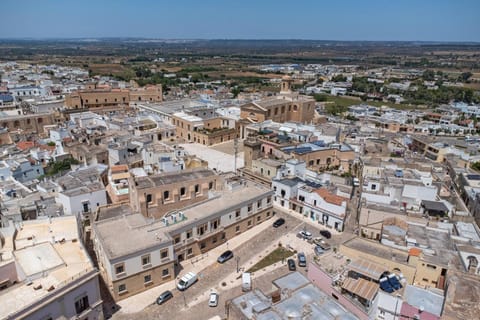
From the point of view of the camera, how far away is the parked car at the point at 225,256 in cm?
3203

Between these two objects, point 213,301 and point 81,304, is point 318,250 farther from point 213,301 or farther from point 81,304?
point 81,304

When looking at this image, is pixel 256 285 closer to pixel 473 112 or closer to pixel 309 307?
pixel 309 307

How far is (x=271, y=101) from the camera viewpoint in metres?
83.5

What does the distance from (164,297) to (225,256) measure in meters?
7.41

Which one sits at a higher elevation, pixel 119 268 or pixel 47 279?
pixel 47 279

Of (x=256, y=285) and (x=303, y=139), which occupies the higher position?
(x=303, y=139)

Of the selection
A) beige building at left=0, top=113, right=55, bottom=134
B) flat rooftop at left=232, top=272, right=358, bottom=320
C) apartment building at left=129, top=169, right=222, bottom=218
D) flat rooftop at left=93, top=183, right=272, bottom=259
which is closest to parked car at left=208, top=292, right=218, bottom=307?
flat rooftop at left=93, top=183, right=272, bottom=259

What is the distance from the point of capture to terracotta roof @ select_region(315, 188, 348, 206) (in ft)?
124

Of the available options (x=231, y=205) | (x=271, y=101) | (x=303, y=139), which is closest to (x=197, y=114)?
(x=271, y=101)

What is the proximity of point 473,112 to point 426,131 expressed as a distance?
103 ft

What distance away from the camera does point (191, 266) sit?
31.4 metres

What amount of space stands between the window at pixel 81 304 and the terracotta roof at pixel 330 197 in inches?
1041

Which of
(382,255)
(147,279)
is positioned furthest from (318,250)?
(147,279)

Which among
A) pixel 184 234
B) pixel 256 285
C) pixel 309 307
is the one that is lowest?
pixel 256 285
